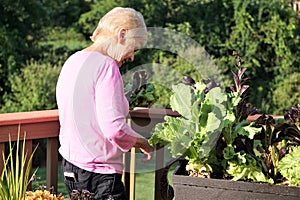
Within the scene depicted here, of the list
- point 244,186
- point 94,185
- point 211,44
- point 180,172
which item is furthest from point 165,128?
point 211,44

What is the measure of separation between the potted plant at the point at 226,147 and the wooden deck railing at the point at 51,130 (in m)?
0.70

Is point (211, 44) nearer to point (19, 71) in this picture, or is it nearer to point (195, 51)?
point (195, 51)

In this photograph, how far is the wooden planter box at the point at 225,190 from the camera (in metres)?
1.97

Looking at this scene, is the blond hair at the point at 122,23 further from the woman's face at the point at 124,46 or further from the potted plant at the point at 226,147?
the potted plant at the point at 226,147

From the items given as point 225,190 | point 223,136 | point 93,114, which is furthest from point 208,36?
point 225,190

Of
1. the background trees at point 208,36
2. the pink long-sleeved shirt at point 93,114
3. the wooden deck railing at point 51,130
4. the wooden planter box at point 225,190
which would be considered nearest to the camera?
the wooden planter box at point 225,190

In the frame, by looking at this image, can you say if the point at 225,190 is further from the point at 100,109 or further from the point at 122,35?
the point at 122,35

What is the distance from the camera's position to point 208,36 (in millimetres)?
8859

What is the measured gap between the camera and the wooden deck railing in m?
2.60

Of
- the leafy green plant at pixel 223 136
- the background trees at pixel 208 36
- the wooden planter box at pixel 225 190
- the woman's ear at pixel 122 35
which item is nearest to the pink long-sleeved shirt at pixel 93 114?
the woman's ear at pixel 122 35

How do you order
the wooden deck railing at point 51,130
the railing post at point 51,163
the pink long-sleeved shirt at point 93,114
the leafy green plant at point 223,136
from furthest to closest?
the railing post at point 51,163 → the wooden deck railing at point 51,130 → the pink long-sleeved shirt at point 93,114 → the leafy green plant at point 223,136

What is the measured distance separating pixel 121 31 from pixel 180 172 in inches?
25.5

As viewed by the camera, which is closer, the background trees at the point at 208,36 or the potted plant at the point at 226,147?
the potted plant at the point at 226,147

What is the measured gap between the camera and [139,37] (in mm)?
2500
